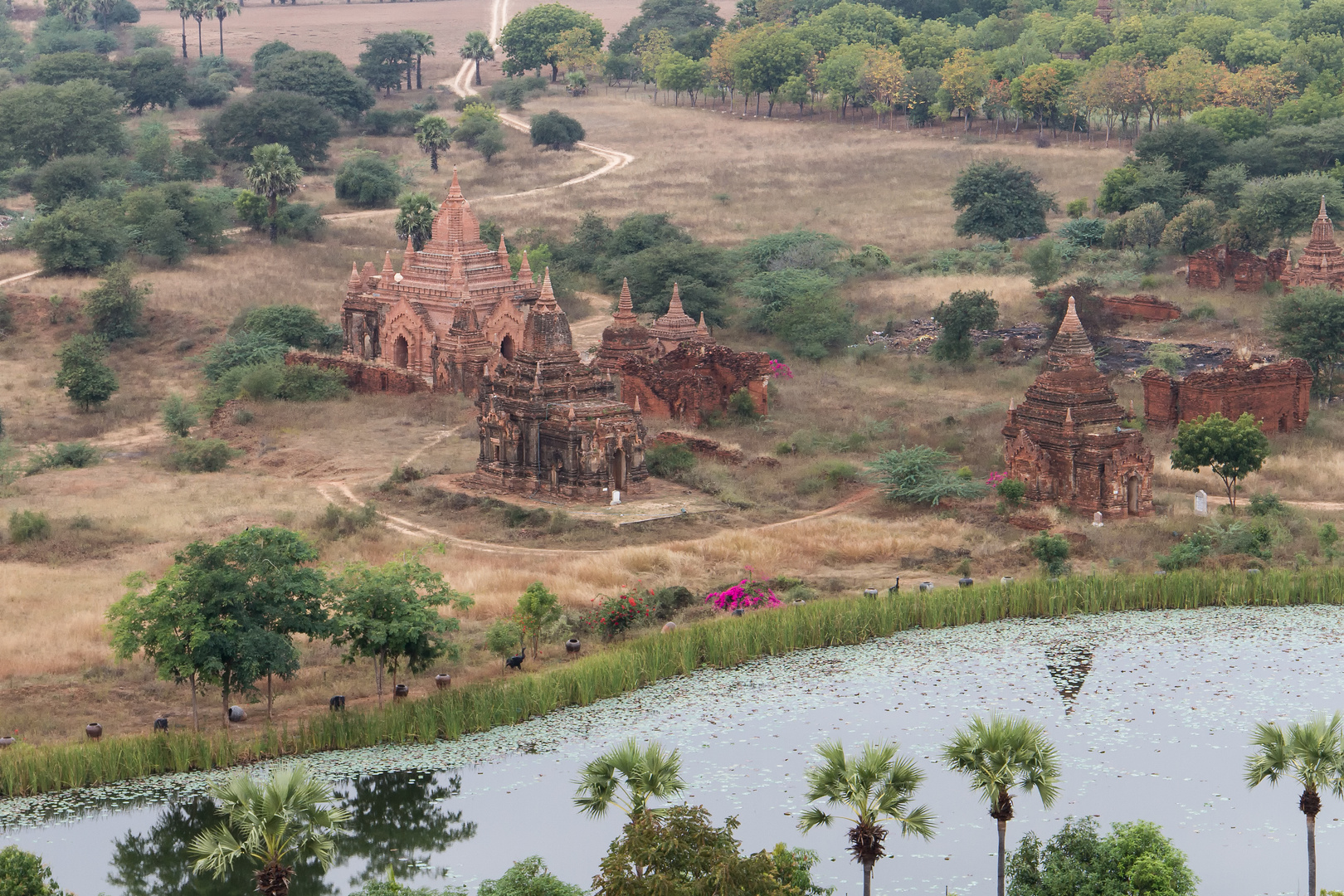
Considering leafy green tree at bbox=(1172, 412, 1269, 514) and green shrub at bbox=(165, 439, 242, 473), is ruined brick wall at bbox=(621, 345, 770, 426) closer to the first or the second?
green shrub at bbox=(165, 439, 242, 473)

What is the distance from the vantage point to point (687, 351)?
5209cm

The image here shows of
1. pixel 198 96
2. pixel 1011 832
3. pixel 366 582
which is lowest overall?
pixel 1011 832

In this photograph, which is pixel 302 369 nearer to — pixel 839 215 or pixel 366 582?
pixel 366 582

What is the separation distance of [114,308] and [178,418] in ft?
49.0

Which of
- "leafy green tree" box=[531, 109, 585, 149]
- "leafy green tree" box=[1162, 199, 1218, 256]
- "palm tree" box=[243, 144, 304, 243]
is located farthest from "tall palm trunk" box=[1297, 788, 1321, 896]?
"leafy green tree" box=[531, 109, 585, 149]

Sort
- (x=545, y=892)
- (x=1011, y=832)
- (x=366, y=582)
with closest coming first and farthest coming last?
(x=545, y=892) < (x=1011, y=832) < (x=366, y=582)

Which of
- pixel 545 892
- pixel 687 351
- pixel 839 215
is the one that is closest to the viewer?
pixel 545 892

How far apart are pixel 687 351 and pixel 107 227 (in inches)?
1289

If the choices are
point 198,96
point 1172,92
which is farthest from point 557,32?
point 1172,92

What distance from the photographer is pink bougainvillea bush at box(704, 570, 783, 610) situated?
3481 cm

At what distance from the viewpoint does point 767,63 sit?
119625 millimetres

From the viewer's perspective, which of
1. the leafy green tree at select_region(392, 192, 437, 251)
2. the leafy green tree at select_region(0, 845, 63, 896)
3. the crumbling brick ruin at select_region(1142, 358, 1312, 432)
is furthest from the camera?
the leafy green tree at select_region(392, 192, 437, 251)

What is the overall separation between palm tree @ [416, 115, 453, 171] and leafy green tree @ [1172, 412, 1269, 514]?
6627 cm

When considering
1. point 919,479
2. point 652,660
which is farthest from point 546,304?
point 652,660
